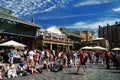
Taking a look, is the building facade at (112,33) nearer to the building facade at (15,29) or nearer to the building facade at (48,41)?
the building facade at (48,41)

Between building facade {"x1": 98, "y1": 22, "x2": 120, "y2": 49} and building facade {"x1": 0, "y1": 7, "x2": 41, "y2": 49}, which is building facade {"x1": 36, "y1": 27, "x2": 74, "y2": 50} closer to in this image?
building facade {"x1": 0, "y1": 7, "x2": 41, "y2": 49}

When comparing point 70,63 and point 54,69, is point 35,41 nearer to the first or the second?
point 70,63

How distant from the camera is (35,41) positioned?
A: 3928 centimetres

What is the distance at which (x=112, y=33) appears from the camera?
95.8 meters

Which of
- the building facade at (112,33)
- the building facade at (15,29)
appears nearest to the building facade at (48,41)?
the building facade at (15,29)

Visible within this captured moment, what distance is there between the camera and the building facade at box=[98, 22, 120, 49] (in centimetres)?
9116

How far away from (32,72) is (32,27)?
2178 centimetres

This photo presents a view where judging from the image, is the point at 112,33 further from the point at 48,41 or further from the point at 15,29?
the point at 15,29

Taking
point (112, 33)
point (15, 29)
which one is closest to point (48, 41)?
point (15, 29)

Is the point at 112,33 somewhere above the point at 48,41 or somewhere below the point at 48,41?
above

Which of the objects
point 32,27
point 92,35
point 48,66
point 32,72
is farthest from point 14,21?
point 92,35

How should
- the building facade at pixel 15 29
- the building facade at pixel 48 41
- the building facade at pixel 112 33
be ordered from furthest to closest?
the building facade at pixel 112 33, the building facade at pixel 48 41, the building facade at pixel 15 29

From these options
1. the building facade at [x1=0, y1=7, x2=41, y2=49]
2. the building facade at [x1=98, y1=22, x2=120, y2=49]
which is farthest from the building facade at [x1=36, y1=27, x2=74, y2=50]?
the building facade at [x1=98, y1=22, x2=120, y2=49]

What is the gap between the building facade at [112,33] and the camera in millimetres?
91162
